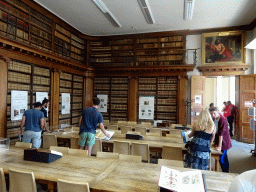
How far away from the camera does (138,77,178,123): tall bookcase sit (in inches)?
299

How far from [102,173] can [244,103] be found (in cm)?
688

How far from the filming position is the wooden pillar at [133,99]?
791 centimetres

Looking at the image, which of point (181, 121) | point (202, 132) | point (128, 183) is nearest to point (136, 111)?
point (181, 121)

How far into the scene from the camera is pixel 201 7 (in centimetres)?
579

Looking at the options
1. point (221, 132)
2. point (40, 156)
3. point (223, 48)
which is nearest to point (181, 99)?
point (223, 48)

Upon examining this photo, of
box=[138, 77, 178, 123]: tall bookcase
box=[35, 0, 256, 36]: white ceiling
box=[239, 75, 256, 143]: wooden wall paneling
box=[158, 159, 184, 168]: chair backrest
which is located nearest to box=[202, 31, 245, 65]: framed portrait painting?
box=[35, 0, 256, 36]: white ceiling

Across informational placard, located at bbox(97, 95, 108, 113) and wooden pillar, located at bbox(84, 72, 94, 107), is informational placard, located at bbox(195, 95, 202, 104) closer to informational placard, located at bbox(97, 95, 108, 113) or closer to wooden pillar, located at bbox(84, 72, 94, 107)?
informational placard, located at bbox(97, 95, 108, 113)

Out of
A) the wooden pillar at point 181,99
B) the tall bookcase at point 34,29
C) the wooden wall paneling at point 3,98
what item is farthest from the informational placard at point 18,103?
the wooden pillar at point 181,99

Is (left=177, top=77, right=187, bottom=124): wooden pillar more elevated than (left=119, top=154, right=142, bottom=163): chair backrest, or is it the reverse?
(left=177, top=77, right=187, bottom=124): wooden pillar

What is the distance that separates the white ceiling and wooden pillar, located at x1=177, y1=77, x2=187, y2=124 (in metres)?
2.30

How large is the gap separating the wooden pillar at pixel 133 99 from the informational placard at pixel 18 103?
13.6 feet

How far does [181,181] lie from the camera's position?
160cm

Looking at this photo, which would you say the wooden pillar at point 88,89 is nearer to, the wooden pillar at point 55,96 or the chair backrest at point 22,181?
the wooden pillar at point 55,96

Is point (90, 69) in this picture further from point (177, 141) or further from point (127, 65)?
point (177, 141)
